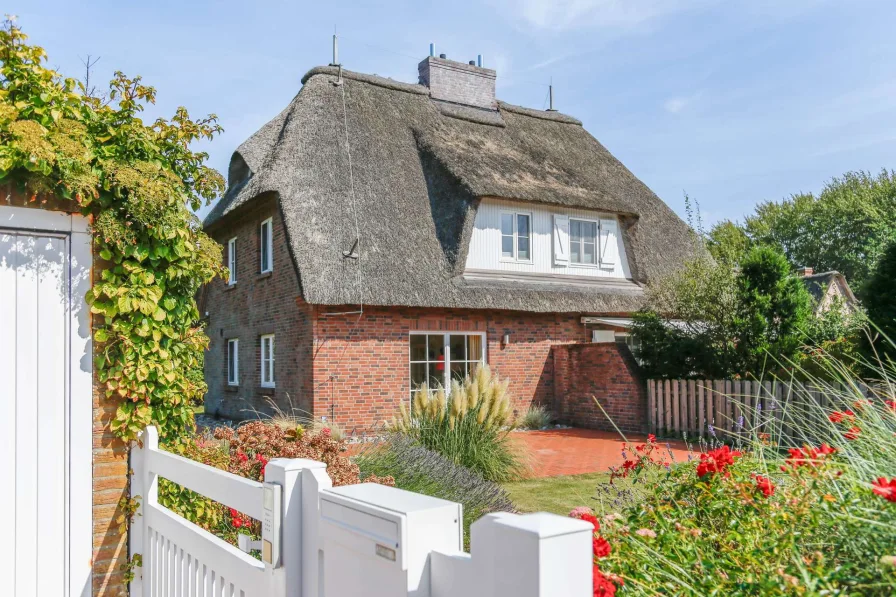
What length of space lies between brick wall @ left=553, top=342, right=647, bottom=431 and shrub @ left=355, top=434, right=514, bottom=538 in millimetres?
8670

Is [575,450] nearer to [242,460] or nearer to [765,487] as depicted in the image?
[242,460]

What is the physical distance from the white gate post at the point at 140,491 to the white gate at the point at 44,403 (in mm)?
234

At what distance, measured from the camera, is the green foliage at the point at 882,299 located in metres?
→ 10.5

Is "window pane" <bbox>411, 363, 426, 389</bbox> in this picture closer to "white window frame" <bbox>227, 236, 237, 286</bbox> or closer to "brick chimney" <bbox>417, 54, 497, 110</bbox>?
"white window frame" <bbox>227, 236, 237, 286</bbox>

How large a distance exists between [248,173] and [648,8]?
33.9 feet

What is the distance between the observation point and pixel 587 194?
16.2m

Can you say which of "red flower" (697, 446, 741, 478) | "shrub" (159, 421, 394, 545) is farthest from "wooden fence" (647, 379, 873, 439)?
"red flower" (697, 446, 741, 478)

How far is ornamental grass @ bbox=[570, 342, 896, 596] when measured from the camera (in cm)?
172

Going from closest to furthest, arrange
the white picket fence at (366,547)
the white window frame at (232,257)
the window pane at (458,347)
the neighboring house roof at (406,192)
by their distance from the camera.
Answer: the white picket fence at (366,547), the neighboring house roof at (406,192), the window pane at (458,347), the white window frame at (232,257)

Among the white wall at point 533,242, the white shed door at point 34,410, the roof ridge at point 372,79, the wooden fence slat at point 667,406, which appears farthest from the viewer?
the roof ridge at point 372,79

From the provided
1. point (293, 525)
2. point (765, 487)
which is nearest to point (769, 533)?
point (765, 487)

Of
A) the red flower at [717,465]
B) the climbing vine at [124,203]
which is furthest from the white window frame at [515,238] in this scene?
the red flower at [717,465]

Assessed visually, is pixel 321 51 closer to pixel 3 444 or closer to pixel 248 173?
pixel 248 173

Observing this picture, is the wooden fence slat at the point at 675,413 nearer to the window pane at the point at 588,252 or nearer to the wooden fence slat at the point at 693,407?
the wooden fence slat at the point at 693,407
